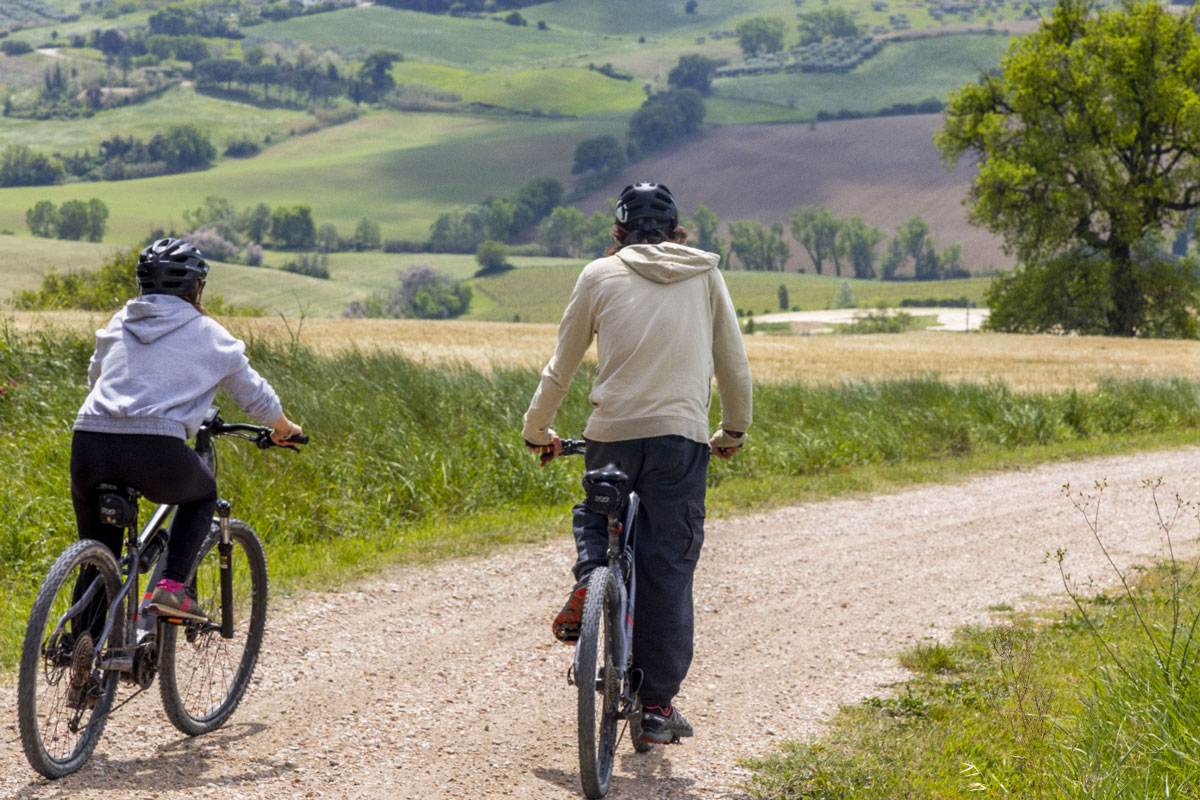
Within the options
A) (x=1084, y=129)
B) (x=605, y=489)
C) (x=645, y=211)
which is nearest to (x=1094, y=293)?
(x=1084, y=129)

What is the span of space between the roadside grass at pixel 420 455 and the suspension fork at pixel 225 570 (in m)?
1.58

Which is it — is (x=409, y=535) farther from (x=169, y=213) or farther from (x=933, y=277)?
(x=169, y=213)

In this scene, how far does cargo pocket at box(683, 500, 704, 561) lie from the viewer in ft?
16.0

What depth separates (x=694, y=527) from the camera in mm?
4895

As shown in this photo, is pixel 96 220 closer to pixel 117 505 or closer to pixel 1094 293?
pixel 1094 293

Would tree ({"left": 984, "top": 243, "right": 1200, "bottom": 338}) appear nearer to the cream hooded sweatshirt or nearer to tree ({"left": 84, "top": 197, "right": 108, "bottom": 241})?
the cream hooded sweatshirt

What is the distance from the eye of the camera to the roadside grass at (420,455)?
972 cm

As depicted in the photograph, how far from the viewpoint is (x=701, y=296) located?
192 inches

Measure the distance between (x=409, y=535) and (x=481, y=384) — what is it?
4888mm

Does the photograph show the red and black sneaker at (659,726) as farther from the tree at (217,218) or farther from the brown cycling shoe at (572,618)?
the tree at (217,218)

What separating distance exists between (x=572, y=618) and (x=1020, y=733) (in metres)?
2.10

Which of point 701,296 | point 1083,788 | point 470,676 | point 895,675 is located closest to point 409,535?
point 470,676

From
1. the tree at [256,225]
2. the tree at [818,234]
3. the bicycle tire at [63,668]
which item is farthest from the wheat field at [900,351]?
the tree at [256,225]

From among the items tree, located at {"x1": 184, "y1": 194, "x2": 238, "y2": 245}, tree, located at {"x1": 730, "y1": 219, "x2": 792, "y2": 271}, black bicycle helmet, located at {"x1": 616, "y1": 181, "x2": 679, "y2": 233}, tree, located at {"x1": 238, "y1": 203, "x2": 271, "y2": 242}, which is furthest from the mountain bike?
tree, located at {"x1": 730, "y1": 219, "x2": 792, "y2": 271}
